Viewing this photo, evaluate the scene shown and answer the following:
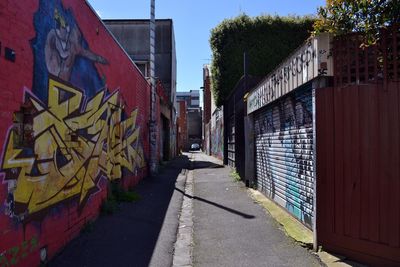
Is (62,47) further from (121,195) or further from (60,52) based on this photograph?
(121,195)

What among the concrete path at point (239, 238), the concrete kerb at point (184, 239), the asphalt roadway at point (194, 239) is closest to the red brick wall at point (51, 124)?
the asphalt roadway at point (194, 239)

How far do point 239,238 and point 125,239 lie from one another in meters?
1.76

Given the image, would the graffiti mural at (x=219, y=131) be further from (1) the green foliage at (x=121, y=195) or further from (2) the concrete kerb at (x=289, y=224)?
Result: (2) the concrete kerb at (x=289, y=224)

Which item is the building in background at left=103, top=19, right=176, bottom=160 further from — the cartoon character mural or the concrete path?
the cartoon character mural

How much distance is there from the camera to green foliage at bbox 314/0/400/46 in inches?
233

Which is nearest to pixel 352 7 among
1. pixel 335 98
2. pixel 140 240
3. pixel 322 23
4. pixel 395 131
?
pixel 322 23

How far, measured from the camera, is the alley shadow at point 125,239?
20.5 ft

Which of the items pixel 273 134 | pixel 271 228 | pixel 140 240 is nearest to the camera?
pixel 140 240

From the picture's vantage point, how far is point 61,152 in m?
6.75

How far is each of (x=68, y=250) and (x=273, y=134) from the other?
5.79 metres

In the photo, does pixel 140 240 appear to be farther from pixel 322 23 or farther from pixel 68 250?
pixel 322 23

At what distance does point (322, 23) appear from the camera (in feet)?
21.3

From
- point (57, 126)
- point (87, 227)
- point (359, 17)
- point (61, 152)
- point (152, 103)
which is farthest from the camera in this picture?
point (152, 103)

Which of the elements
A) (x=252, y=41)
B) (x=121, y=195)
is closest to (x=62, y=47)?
(x=121, y=195)
